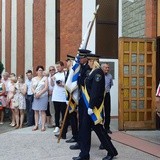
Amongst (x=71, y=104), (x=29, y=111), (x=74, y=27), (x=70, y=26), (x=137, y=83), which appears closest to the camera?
(x=71, y=104)

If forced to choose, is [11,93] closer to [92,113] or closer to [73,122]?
[73,122]

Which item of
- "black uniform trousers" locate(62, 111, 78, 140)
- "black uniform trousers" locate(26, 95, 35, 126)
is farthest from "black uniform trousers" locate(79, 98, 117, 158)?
"black uniform trousers" locate(26, 95, 35, 126)

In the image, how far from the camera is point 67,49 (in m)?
15.8

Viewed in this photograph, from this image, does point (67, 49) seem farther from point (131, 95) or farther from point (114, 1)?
point (131, 95)

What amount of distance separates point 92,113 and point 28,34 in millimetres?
16748

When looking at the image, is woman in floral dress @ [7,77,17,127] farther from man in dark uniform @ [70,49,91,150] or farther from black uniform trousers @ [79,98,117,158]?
black uniform trousers @ [79,98,117,158]

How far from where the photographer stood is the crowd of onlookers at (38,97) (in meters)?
10.5

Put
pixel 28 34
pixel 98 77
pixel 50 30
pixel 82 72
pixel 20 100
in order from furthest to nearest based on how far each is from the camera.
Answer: pixel 28 34
pixel 50 30
pixel 20 100
pixel 82 72
pixel 98 77

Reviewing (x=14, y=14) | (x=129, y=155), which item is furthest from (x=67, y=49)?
(x=14, y=14)

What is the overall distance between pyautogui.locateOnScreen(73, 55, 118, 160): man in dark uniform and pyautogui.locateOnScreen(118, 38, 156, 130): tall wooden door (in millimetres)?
3254

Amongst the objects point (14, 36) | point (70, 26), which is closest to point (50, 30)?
point (70, 26)

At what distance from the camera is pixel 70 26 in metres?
15.3

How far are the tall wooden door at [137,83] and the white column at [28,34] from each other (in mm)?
12501

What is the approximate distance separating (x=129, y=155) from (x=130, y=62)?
3.43 m
